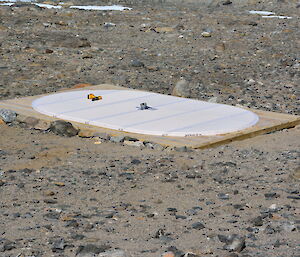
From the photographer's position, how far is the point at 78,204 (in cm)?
598

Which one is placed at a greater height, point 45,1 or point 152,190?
point 152,190

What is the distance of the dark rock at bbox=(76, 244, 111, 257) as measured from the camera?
4.91 meters

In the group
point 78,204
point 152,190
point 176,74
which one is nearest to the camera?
point 78,204

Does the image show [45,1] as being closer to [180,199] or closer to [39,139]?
[39,139]

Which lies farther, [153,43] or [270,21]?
[270,21]

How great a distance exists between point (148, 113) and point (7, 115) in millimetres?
1569

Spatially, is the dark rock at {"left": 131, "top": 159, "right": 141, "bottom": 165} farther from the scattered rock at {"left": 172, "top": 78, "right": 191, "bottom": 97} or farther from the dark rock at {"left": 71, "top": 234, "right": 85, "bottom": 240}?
the scattered rock at {"left": 172, "top": 78, "right": 191, "bottom": 97}

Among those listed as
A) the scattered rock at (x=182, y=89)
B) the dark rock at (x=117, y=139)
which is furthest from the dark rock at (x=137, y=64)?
the dark rock at (x=117, y=139)

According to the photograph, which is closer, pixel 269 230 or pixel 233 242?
pixel 233 242

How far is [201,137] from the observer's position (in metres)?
7.93

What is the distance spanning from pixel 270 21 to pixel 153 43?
12.8 ft

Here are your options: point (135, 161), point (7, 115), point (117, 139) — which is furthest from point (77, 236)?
point (7, 115)

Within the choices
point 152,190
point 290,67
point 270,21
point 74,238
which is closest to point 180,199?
point 152,190

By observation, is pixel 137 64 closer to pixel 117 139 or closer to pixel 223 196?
pixel 117 139
